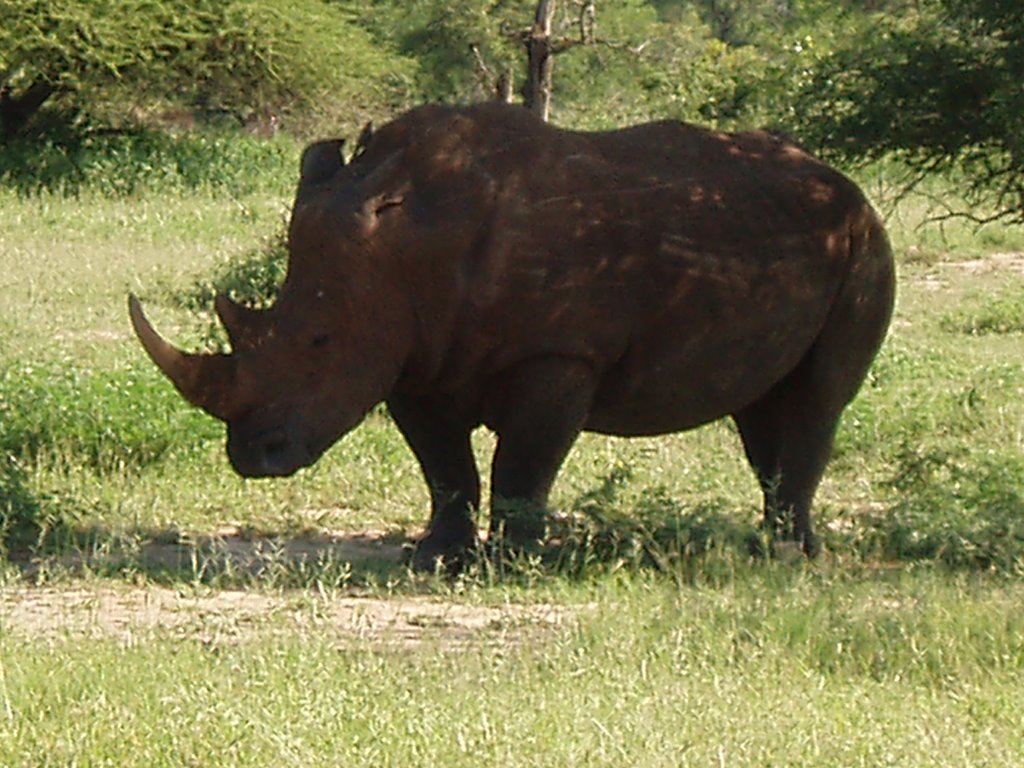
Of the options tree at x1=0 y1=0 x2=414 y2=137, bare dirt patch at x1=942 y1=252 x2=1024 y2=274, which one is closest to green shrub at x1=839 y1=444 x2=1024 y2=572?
bare dirt patch at x1=942 y1=252 x2=1024 y2=274

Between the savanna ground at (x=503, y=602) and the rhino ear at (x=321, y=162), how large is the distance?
149 centimetres

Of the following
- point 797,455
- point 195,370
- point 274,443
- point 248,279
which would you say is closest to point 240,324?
point 195,370

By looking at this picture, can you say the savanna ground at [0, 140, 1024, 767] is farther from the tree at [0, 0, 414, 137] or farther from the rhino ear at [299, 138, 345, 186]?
the tree at [0, 0, 414, 137]

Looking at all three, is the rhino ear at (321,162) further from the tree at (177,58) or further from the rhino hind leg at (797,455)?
the tree at (177,58)

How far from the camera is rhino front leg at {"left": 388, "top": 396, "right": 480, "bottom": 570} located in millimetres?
8594

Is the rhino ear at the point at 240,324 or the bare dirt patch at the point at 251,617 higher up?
the rhino ear at the point at 240,324

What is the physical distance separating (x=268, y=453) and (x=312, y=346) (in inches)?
17.1

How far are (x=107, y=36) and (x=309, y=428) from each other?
64.1 feet

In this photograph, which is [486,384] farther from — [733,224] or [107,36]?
[107,36]

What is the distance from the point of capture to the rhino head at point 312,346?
7.79 metres

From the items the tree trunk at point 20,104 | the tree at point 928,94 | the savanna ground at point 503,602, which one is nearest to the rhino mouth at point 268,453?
the savanna ground at point 503,602

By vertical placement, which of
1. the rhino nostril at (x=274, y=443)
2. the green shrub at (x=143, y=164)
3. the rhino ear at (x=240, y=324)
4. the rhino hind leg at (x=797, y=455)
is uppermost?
the green shrub at (x=143, y=164)

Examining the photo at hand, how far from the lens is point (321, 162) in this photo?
840 centimetres

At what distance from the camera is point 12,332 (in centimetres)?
1432
